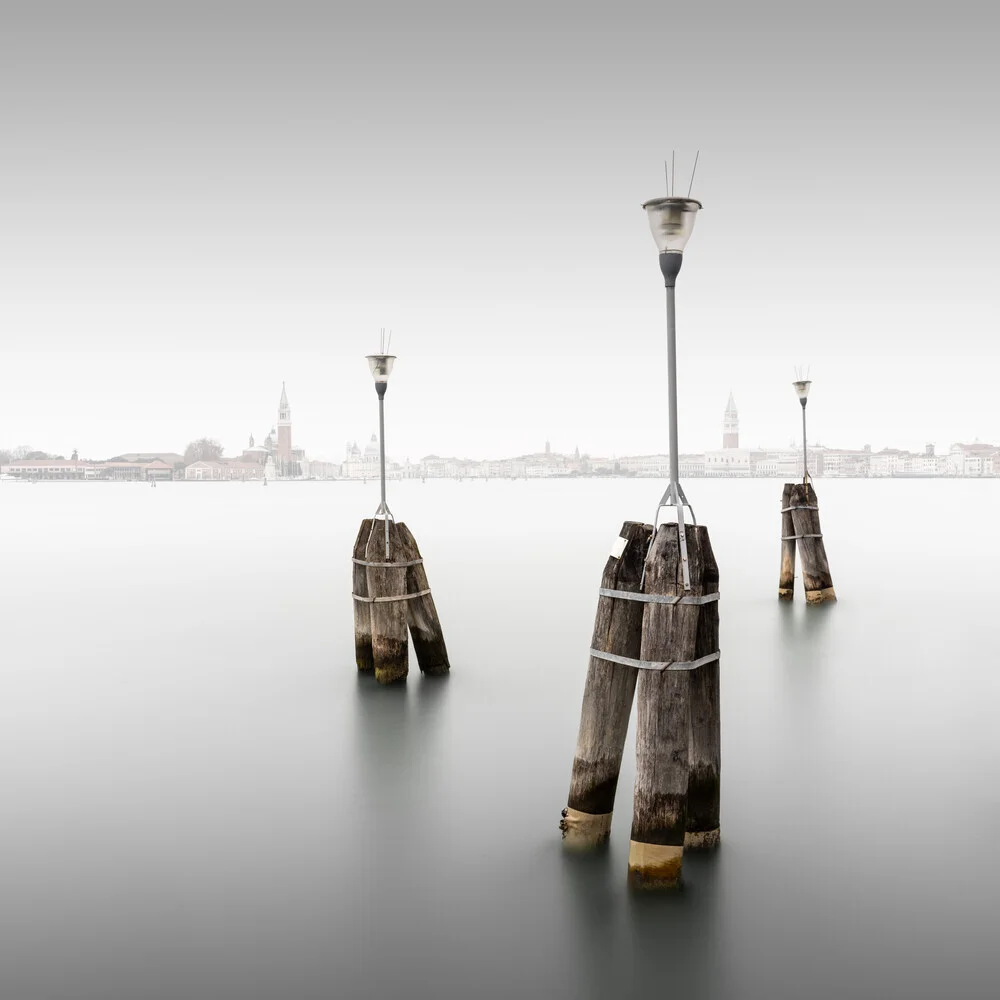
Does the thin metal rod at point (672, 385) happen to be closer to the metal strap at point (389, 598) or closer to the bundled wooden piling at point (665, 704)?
the bundled wooden piling at point (665, 704)

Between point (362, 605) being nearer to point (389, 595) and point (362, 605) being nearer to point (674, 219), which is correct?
point (389, 595)

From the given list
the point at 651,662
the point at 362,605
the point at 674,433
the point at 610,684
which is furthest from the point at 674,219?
the point at 362,605

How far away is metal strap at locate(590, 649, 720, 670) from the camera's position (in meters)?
5.18

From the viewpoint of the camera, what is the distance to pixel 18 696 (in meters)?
11.5

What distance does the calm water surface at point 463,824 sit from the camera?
4.84 meters

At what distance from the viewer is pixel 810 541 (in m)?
16.2

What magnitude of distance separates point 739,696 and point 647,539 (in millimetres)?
5860

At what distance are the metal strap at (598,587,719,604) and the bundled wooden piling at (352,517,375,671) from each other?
4.23m

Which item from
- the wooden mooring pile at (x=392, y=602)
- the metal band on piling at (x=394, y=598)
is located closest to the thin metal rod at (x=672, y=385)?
the wooden mooring pile at (x=392, y=602)

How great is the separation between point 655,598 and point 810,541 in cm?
1177

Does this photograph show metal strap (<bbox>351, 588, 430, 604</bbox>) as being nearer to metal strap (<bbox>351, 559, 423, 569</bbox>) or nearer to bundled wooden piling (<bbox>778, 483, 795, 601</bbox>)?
metal strap (<bbox>351, 559, 423, 569</bbox>)

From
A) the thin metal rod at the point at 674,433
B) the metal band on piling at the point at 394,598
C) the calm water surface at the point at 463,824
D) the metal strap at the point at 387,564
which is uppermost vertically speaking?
the thin metal rod at the point at 674,433

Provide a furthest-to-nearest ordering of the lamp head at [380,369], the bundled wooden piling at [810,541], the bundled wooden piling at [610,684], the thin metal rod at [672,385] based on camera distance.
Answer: the bundled wooden piling at [810,541] → the lamp head at [380,369] → the bundled wooden piling at [610,684] → the thin metal rod at [672,385]

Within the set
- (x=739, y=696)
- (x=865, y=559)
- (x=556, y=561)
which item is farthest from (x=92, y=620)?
A: (x=865, y=559)
